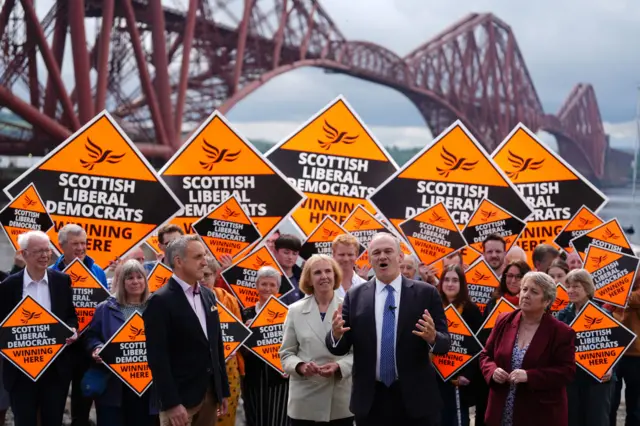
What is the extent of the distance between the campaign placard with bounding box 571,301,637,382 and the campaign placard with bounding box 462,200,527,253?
1.81 m

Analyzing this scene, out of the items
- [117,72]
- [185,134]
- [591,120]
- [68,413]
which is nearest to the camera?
[68,413]

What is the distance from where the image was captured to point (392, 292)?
5.45 meters

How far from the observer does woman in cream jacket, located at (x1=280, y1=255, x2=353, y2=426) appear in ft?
18.9

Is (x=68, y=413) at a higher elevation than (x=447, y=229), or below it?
below

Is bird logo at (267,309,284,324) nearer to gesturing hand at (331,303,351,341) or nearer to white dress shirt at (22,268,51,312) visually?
white dress shirt at (22,268,51,312)

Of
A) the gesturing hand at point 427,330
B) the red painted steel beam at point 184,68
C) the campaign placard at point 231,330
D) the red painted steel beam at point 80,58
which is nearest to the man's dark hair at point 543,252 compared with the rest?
the campaign placard at point 231,330

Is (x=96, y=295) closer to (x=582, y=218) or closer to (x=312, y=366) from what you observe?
(x=312, y=366)

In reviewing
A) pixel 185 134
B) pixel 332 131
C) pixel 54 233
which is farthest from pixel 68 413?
pixel 185 134

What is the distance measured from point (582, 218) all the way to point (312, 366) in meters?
4.83

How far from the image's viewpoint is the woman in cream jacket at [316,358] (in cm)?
577

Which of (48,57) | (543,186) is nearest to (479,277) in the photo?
(543,186)

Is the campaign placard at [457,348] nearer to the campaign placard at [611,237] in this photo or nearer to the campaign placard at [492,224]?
the campaign placard at [492,224]

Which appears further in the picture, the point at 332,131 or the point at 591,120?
the point at 591,120

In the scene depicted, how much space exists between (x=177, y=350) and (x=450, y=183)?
4553 millimetres
